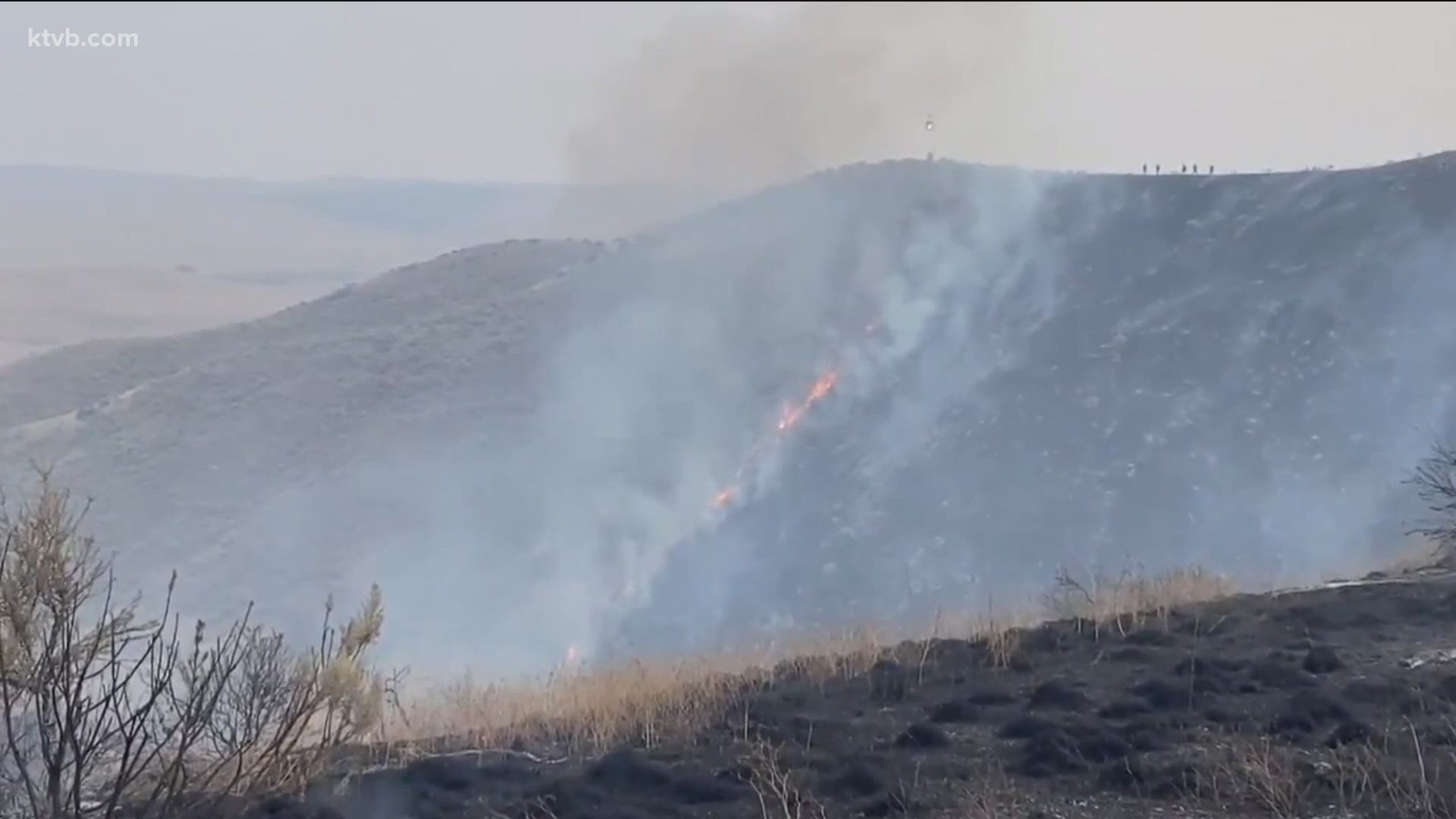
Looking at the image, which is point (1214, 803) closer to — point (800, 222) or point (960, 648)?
point (960, 648)

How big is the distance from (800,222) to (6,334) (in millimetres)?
18695

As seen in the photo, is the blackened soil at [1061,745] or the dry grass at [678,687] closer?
the blackened soil at [1061,745]

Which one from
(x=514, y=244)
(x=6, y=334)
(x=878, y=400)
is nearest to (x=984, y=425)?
(x=878, y=400)

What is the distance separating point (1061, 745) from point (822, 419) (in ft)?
60.1

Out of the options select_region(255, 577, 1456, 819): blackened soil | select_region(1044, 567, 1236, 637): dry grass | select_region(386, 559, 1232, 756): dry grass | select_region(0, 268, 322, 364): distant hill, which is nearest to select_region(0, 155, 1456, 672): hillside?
select_region(0, 268, 322, 364): distant hill

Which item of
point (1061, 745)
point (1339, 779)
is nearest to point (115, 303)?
point (1061, 745)

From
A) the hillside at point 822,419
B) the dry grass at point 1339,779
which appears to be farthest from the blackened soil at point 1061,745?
the hillside at point 822,419

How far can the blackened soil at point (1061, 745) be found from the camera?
7.21 meters

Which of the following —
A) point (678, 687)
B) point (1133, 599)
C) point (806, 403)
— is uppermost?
point (806, 403)

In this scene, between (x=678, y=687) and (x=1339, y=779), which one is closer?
(x=1339, y=779)

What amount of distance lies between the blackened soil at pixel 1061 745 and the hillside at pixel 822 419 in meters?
7.81

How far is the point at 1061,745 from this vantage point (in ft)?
26.8

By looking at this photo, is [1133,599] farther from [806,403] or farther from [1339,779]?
[806,403]

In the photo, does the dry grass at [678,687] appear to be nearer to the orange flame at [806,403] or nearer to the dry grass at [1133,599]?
the dry grass at [1133,599]
